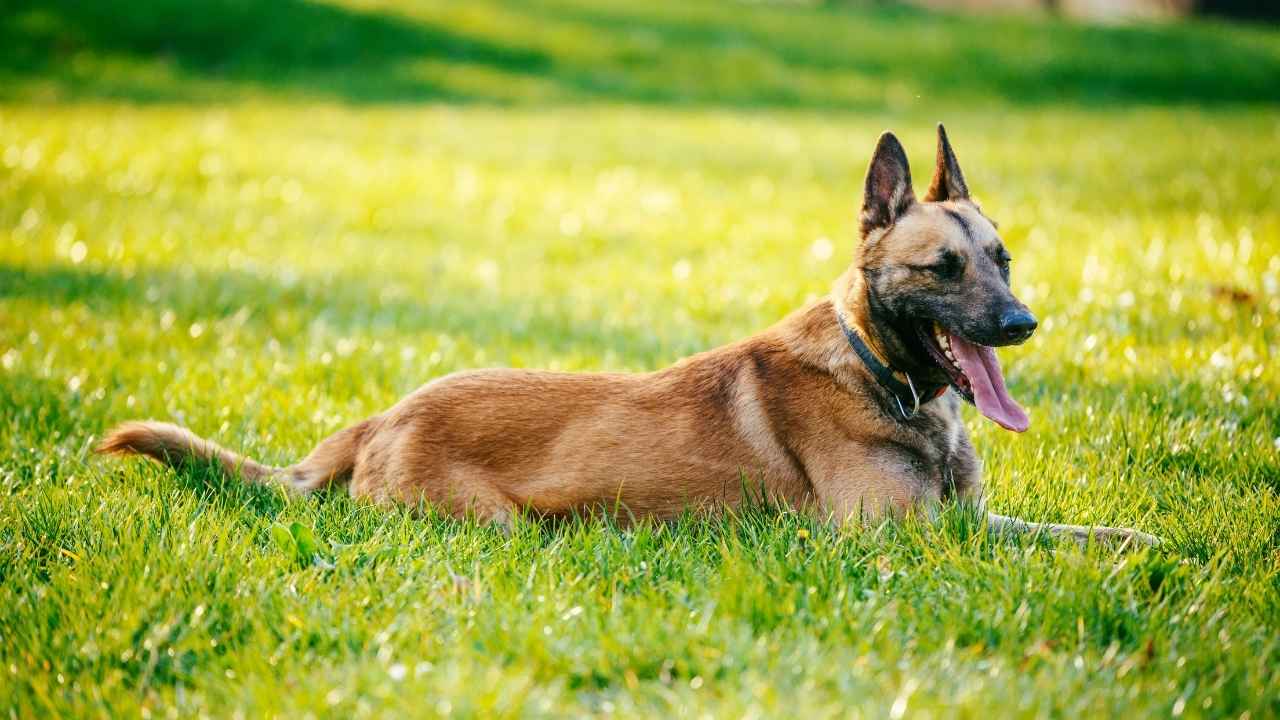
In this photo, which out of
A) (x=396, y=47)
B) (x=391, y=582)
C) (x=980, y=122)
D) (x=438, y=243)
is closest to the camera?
(x=391, y=582)

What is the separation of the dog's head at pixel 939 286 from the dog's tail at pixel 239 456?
2028 millimetres

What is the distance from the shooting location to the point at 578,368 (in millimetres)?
6273

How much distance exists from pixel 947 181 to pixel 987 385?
35.9 inches

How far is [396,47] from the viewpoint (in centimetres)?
2344

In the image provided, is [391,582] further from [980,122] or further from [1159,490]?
[980,122]

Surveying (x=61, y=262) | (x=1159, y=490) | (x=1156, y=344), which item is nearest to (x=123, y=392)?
(x=61, y=262)

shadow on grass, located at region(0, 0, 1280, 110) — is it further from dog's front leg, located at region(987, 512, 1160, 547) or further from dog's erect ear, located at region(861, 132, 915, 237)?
dog's front leg, located at region(987, 512, 1160, 547)

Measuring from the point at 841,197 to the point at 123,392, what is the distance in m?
7.92

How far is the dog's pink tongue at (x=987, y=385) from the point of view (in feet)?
13.1

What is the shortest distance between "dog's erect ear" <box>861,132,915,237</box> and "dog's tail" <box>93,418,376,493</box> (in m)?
2.07

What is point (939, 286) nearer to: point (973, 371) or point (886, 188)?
point (973, 371)

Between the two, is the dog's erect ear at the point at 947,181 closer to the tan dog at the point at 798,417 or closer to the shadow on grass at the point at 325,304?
the tan dog at the point at 798,417

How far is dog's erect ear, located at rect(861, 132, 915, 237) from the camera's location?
166 inches

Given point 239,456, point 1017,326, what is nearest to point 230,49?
point 239,456
